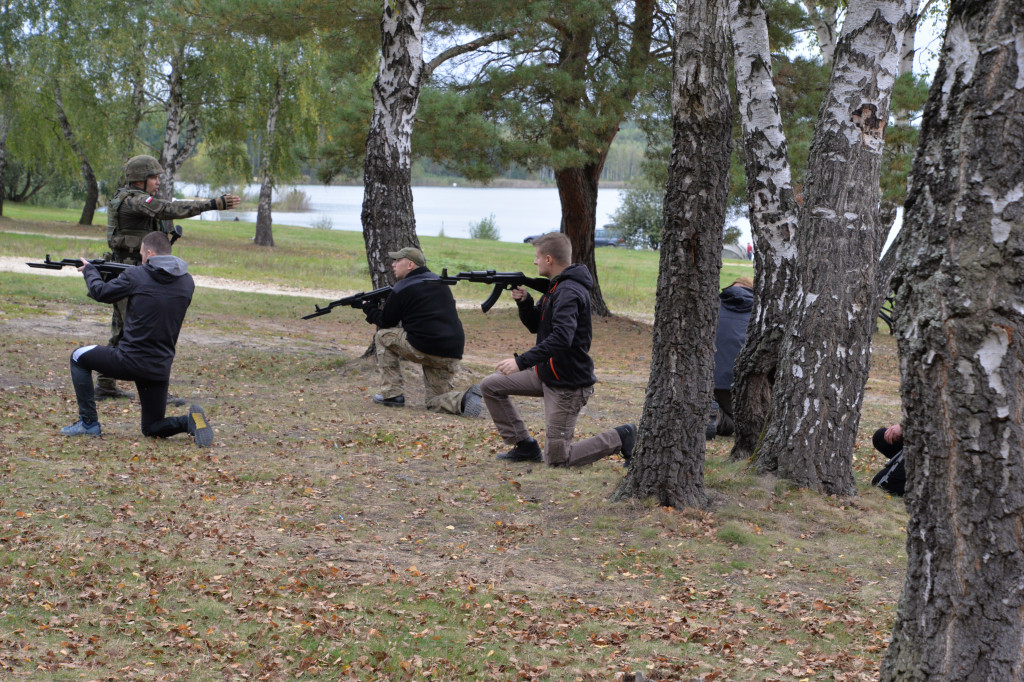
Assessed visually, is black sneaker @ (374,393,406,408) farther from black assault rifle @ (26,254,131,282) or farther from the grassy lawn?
black assault rifle @ (26,254,131,282)

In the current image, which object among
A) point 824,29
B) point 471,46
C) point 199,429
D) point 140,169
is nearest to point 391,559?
point 199,429

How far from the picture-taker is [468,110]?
15328 millimetres

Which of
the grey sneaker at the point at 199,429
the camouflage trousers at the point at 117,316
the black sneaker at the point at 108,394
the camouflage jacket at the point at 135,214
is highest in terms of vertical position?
the camouflage jacket at the point at 135,214

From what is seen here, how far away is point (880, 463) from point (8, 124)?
32.1 m

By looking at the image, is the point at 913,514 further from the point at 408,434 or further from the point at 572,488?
the point at 408,434

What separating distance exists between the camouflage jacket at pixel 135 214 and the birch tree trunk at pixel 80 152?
85.0 feet

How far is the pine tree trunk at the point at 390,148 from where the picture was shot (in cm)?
1080

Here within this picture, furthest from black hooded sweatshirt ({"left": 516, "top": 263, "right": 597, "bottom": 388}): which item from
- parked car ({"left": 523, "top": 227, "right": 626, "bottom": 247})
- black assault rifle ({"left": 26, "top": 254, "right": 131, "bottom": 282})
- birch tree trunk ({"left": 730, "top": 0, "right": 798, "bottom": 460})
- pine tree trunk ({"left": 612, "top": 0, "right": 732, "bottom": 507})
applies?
parked car ({"left": 523, "top": 227, "right": 626, "bottom": 247})

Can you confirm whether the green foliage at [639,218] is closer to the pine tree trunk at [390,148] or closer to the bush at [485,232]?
the bush at [485,232]

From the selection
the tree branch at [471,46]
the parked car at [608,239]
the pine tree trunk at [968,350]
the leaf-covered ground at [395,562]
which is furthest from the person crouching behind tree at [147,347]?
the parked car at [608,239]

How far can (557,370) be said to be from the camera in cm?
679

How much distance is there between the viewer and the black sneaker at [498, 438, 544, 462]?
291 inches

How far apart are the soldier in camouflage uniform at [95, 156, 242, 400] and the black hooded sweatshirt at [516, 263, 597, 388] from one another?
3253 millimetres

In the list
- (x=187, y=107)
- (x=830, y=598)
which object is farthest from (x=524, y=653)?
(x=187, y=107)
